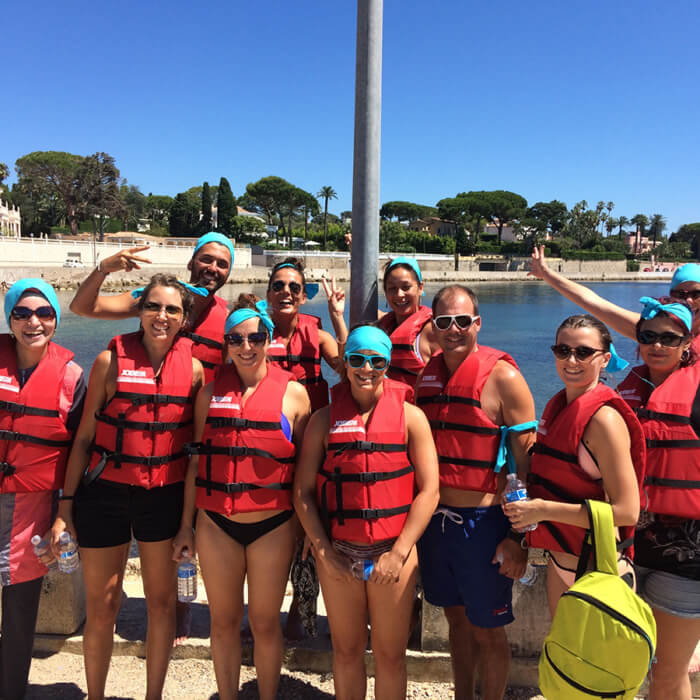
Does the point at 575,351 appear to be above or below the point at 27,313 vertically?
below

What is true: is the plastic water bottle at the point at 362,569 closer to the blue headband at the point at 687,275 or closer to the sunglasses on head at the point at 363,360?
the sunglasses on head at the point at 363,360

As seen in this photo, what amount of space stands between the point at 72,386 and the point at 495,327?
118 ft

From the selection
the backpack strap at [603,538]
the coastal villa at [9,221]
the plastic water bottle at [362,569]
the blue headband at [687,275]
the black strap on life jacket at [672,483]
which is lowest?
the plastic water bottle at [362,569]

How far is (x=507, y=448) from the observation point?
2.61 m

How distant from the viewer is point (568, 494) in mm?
2344

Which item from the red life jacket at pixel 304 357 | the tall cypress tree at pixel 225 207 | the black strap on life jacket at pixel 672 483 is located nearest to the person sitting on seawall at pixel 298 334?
the red life jacket at pixel 304 357

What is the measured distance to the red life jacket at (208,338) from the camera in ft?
11.4

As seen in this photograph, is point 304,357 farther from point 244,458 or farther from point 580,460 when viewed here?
point 580,460

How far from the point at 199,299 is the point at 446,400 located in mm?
1757

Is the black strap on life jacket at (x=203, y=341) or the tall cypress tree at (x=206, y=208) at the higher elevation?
the tall cypress tree at (x=206, y=208)

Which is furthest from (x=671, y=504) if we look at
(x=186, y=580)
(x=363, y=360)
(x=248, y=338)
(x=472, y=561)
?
(x=186, y=580)

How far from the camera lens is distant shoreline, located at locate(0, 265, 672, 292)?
40375 mm

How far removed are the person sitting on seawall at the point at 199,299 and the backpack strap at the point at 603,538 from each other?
89.0 inches

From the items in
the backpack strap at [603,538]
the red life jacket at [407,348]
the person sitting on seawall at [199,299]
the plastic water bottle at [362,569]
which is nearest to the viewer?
the backpack strap at [603,538]
